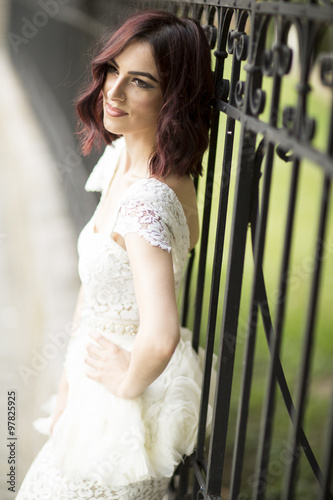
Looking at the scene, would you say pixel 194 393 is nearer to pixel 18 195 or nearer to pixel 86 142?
pixel 86 142

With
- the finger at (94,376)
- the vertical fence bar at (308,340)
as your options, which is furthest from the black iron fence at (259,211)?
the finger at (94,376)

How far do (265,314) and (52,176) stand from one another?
452 cm

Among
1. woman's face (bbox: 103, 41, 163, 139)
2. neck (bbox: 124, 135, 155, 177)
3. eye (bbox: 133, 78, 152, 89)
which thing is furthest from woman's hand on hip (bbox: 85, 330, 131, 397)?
eye (bbox: 133, 78, 152, 89)

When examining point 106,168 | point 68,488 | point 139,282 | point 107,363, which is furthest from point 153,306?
point 106,168

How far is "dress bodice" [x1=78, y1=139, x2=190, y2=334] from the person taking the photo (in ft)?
4.89

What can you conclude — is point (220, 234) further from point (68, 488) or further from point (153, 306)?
point (68, 488)

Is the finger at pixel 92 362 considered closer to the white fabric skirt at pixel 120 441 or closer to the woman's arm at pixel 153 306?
the white fabric skirt at pixel 120 441

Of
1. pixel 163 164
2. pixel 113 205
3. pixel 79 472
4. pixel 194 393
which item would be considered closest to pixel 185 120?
pixel 163 164

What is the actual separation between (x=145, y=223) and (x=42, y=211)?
3.76m

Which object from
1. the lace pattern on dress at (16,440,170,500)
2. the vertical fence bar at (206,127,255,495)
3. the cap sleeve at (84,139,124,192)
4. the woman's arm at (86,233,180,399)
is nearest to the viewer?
the vertical fence bar at (206,127,255,495)

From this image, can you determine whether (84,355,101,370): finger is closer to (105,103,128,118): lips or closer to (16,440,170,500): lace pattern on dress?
(16,440,170,500): lace pattern on dress

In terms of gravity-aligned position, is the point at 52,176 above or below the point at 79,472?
above

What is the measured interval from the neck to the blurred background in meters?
0.27

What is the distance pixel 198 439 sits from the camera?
1.68 m
